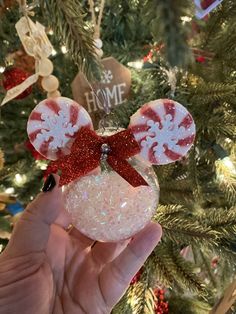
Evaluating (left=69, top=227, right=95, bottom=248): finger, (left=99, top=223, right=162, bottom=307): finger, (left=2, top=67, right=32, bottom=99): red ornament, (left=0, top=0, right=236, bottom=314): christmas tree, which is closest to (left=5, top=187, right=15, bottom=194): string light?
(left=0, top=0, right=236, bottom=314): christmas tree

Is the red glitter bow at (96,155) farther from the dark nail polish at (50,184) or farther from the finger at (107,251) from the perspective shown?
the finger at (107,251)

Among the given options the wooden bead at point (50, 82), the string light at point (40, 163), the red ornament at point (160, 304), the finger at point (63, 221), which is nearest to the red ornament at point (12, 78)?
the wooden bead at point (50, 82)

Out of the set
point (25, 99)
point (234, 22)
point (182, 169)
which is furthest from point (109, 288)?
point (25, 99)

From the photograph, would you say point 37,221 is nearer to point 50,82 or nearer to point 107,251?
point 107,251

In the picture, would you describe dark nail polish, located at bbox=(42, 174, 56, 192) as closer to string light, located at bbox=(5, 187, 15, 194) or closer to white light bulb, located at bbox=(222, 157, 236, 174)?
white light bulb, located at bbox=(222, 157, 236, 174)

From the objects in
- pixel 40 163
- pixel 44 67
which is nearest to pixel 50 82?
pixel 44 67

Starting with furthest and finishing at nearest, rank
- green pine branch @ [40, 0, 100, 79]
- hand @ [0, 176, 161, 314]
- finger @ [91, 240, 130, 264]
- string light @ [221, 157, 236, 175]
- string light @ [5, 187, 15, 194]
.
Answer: string light @ [5, 187, 15, 194]
string light @ [221, 157, 236, 175]
finger @ [91, 240, 130, 264]
hand @ [0, 176, 161, 314]
green pine branch @ [40, 0, 100, 79]

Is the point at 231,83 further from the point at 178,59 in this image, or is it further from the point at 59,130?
the point at 178,59
